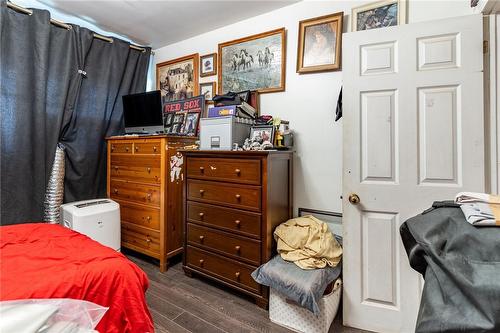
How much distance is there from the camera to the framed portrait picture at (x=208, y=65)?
274 cm

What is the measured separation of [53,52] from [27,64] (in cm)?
27

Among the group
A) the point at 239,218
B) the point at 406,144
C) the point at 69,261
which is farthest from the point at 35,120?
the point at 406,144

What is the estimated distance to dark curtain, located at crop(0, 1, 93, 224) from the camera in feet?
7.07

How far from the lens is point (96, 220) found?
2246 mm

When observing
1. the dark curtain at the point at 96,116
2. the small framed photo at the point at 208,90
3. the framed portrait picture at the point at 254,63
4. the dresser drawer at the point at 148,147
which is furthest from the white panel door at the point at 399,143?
the dark curtain at the point at 96,116

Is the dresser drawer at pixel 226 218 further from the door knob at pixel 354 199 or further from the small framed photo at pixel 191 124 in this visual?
the small framed photo at pixel 191 124

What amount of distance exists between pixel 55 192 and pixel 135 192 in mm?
757

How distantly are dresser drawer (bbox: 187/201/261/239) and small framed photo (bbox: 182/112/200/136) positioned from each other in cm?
87

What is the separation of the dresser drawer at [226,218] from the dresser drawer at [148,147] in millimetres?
612

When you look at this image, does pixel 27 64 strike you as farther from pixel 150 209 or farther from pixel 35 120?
pixel 150 209

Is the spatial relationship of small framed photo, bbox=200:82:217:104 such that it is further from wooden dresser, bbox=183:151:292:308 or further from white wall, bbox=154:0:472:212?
wooden dresser, bbox=183:151:292:308

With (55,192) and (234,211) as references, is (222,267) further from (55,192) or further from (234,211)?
(55,192)

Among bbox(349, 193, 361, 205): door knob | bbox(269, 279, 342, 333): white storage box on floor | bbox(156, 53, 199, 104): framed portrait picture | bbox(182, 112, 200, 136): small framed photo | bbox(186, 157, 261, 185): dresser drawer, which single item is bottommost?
bbox(269, 279, 342, 333): white storage box on floor

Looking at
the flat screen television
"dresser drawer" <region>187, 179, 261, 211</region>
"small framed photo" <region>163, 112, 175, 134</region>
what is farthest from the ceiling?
"dresser drawer" <region>187, 179, 261, 211</region>
